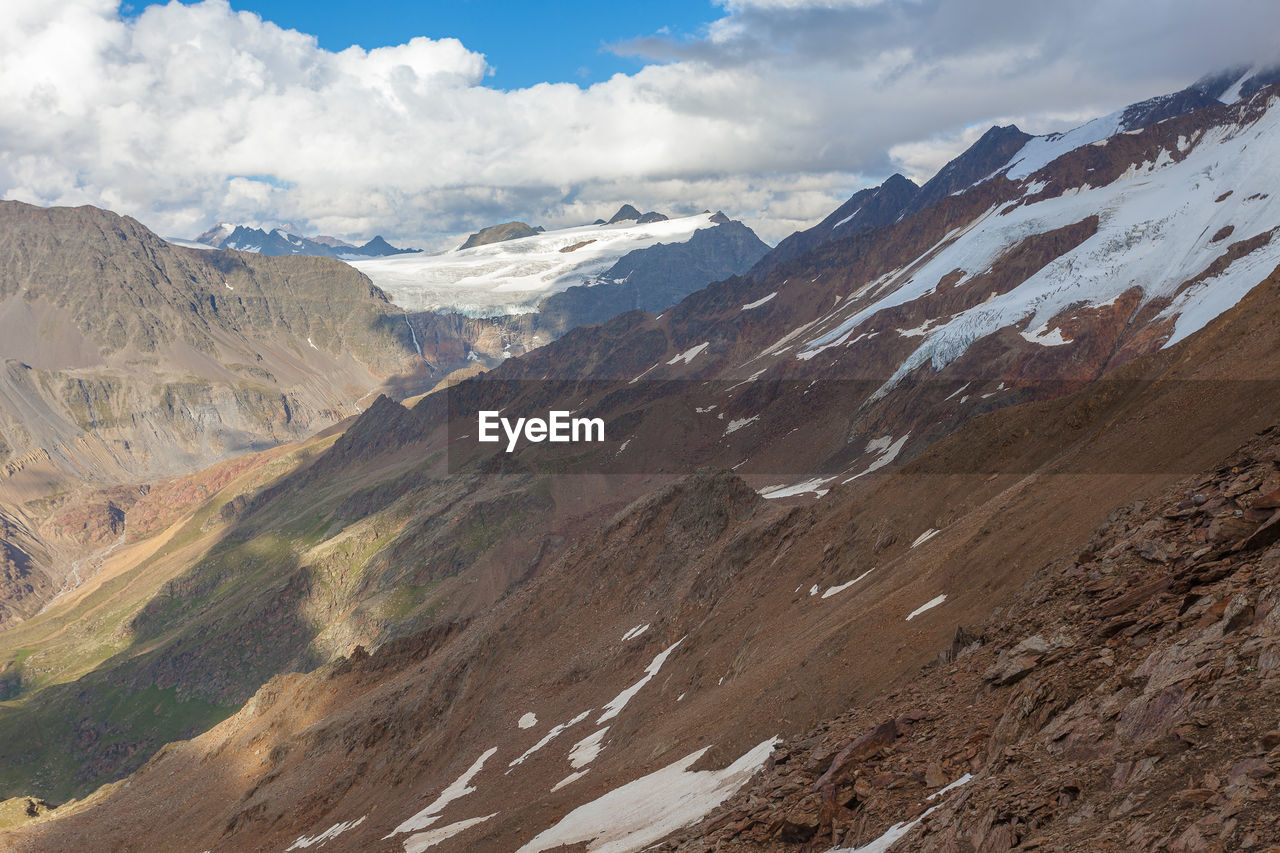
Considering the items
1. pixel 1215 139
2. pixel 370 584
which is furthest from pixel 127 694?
pixel 1215 139

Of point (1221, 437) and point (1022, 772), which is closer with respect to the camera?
point (1022, 772)

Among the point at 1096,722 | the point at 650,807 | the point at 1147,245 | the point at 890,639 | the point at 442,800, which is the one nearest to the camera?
the point at 1096,722

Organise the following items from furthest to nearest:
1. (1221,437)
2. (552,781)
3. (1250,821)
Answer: (552,781) < (1221,437) < (1250,821)

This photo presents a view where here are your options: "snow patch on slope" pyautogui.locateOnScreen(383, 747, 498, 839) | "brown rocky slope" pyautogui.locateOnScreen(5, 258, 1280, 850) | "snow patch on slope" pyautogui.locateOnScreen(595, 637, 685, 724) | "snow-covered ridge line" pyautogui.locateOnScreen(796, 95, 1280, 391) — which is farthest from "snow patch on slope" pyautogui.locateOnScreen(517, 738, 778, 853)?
"snow-covered ridge line" pyautogui.locateOnScreen(796, 95, 1280, 391)

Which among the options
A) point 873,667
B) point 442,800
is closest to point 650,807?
point 873,667

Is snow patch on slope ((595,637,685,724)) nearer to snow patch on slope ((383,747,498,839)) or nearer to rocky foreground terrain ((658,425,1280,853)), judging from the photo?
snow patch on slope ((383,747,498,839))

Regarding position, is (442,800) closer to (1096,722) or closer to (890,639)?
(890,639)

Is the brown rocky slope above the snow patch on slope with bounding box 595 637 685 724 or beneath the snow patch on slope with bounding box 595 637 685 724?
above

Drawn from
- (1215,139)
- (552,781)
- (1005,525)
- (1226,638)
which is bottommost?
(552,781)

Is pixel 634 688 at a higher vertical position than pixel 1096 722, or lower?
lower

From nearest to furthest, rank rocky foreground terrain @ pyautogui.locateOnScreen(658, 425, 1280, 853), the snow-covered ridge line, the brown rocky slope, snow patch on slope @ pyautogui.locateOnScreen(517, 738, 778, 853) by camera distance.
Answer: rocky foreground terrain @ pyautogui.locateOnScreen(658, 425, 1280, 853)
the brown rocky slope
snow patch on slope @ pyautogui.locateOnScreen(517, 738, 778, 853)
the snow-covered ridge line

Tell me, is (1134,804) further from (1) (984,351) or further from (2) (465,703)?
(1) (984,351)
